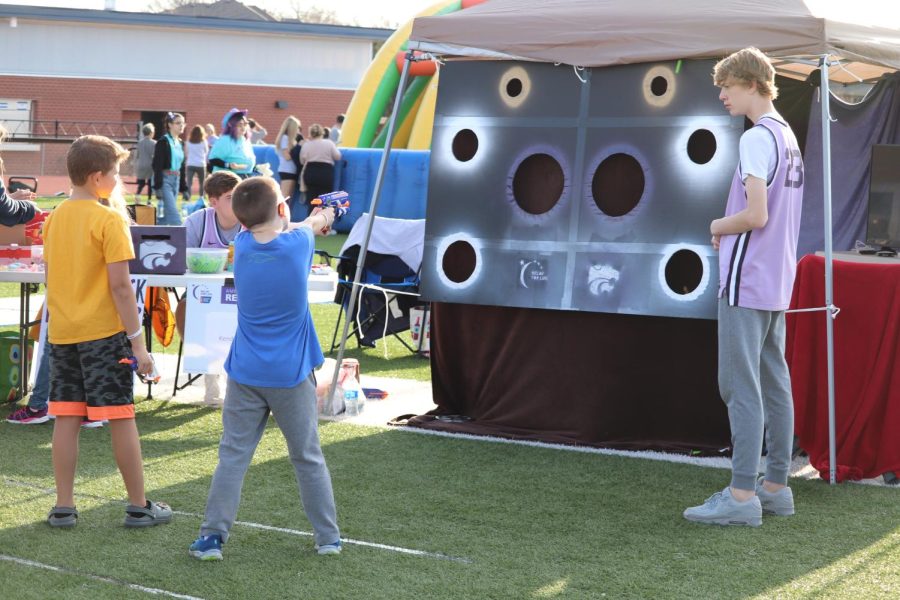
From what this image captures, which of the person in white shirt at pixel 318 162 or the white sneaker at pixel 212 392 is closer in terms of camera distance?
the white sneaker at pixel 212 392

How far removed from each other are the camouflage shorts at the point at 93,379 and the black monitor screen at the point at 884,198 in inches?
160

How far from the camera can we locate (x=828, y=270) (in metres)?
5.64

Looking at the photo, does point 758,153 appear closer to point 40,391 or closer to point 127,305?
point 127,305

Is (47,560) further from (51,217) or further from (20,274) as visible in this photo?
(20,274)

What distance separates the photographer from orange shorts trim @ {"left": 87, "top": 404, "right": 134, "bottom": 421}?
4.62 m

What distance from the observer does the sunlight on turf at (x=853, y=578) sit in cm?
418

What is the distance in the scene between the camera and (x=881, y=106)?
816 cm

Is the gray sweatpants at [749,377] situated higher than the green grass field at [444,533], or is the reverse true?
the gray sweatpants at [749,377]

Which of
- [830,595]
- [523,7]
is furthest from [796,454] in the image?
[523,7]

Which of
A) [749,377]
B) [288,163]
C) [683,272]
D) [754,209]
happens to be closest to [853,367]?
[683,272]

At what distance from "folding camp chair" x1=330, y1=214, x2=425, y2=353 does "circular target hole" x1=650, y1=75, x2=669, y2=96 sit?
2689 mm

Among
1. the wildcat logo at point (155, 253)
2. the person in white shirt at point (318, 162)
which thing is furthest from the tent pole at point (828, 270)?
the person in white shirt at point (318, 162)

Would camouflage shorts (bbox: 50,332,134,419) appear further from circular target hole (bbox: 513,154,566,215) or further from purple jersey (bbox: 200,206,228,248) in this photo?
circular target hole (bbox: 513,154,566,215)

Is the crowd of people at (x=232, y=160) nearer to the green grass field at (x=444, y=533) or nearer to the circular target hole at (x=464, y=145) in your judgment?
the circular target hole at (x=464, y=145)
